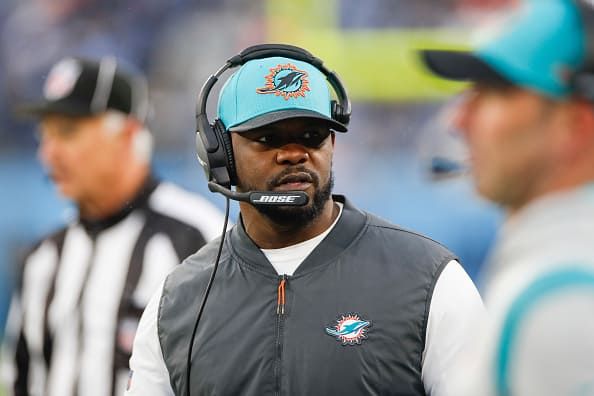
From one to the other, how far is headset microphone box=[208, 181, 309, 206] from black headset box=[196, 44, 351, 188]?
9 cm

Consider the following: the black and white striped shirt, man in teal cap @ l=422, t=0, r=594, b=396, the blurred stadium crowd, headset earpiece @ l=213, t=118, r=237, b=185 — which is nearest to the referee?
the black and white striped shirt

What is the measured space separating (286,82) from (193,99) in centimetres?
353

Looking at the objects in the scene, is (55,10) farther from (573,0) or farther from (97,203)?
(573,0)

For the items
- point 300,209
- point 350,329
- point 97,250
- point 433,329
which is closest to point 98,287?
point 97,250

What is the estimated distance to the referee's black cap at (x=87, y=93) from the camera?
3633 millimetres

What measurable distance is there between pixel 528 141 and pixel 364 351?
2.88 ft

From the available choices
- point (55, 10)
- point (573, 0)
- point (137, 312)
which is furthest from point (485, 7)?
point (573, 0)

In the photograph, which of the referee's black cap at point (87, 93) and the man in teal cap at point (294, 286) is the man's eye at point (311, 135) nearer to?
the man in teal cap at point (294, 286)

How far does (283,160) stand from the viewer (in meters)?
2.02

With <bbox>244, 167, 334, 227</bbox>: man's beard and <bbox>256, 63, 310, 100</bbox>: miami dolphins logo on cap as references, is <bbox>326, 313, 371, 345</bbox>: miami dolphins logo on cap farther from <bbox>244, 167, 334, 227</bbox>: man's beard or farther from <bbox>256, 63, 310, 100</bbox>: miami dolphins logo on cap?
<bbox>256, 63, 310, 100</bbox>: miami dolphins logo on cap

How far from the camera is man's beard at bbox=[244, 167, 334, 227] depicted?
2.01 meters

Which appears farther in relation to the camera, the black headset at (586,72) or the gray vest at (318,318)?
the gray vest at (318,318)

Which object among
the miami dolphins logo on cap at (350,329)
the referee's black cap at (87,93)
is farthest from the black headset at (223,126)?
the referee's black cap at (87,93)

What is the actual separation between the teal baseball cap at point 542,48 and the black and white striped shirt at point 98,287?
2195mm
